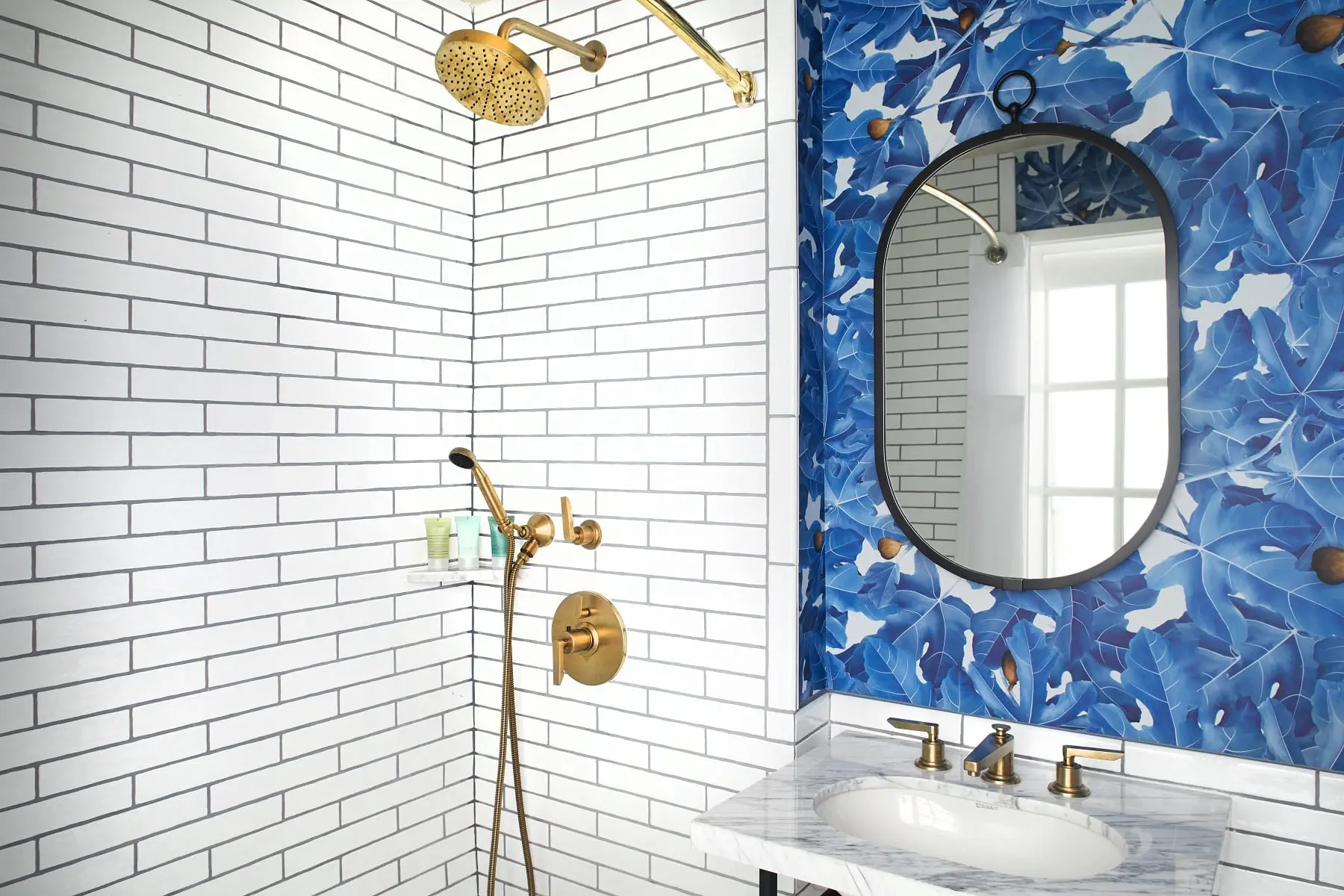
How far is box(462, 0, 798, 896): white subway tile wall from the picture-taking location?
1.80m

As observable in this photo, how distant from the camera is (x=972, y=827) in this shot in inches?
60.3

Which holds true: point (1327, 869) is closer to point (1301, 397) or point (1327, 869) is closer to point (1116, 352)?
point (1301, 397)

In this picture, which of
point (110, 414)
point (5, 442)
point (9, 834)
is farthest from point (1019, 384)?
point (9, 834)

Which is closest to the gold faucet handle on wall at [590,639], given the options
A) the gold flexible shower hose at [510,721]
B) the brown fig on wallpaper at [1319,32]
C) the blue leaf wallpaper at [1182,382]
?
the gold flexible shower hose at [510,721]

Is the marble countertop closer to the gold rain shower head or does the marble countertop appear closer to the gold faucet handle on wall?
the gold faucet handle on wall

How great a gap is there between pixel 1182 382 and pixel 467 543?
1.61m

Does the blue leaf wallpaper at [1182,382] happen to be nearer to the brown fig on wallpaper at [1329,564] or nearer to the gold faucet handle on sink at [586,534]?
the brown fig on wallpaper at [1329,564]

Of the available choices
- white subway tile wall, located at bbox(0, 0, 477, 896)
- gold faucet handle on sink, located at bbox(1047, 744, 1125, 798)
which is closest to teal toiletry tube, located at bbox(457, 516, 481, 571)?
white subway tile wall, located at bbox(0, 0, 477, 896)

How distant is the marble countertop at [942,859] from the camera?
3.92 ft

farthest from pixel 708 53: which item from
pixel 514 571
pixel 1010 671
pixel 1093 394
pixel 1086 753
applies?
pixel 1086 753

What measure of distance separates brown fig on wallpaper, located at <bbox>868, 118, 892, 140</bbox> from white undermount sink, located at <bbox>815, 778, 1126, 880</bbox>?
1.36 m

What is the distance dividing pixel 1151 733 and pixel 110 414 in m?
2.02

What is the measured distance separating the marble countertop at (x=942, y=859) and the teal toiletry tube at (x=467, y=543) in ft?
3.03

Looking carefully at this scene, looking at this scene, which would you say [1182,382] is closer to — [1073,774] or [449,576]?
[1073,774]
